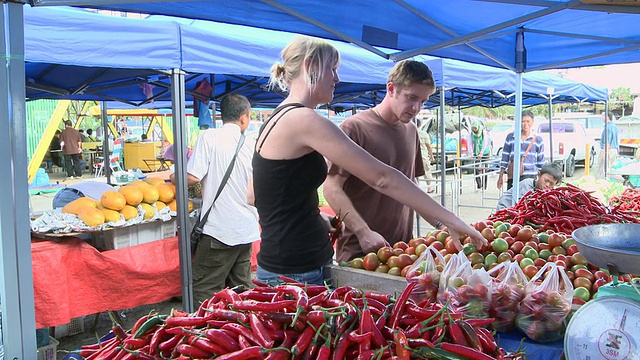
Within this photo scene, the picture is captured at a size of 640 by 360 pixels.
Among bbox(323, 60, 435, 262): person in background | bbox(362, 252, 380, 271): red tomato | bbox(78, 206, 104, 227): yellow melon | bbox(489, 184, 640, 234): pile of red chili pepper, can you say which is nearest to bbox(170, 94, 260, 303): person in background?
bbox(78, 206, 104, 227): yellow melon

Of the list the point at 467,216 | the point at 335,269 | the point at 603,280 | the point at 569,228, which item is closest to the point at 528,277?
the point at 603,280

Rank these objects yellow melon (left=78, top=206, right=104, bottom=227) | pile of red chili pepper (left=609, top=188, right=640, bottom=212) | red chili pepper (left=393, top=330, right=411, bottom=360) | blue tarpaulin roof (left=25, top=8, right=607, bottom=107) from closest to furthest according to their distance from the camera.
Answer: red chili pepper (left=393, top=330, right=411, bottom=360) → blue tarpaulin roof (left=25, top=8, right=607, bottom=107) → yellow melon (left=78, top=206, right=104, bottom=227) → pile of red chili pepper (left=609, top=188, right=640, bottom=212)

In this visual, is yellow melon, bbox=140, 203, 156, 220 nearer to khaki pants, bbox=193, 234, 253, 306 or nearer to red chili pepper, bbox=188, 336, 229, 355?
khaki pants, bbox=193, 234, 253, 306

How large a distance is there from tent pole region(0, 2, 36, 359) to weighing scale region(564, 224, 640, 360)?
7.42ft

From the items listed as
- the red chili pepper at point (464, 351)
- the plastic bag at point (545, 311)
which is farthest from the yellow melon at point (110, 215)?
the red chili pepper at point (464, 351)

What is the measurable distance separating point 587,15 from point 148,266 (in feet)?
13.9

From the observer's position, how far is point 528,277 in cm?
220

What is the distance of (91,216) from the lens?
431 cm

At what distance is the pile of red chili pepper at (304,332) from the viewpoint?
4.57ft

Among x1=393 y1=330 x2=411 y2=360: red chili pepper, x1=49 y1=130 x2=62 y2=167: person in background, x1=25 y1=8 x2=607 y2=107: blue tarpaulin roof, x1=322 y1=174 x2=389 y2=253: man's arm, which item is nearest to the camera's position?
x1=393 y1=330 x2=411 y2=360: red chili pepper

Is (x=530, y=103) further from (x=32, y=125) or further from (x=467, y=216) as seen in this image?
(x=32, y=125)

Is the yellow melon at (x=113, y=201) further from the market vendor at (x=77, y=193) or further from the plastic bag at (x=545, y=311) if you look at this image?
the plastic bag at (x=545, y=311)

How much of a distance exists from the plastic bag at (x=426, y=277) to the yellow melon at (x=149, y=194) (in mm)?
3341

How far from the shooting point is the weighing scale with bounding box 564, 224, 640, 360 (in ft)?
4.77
